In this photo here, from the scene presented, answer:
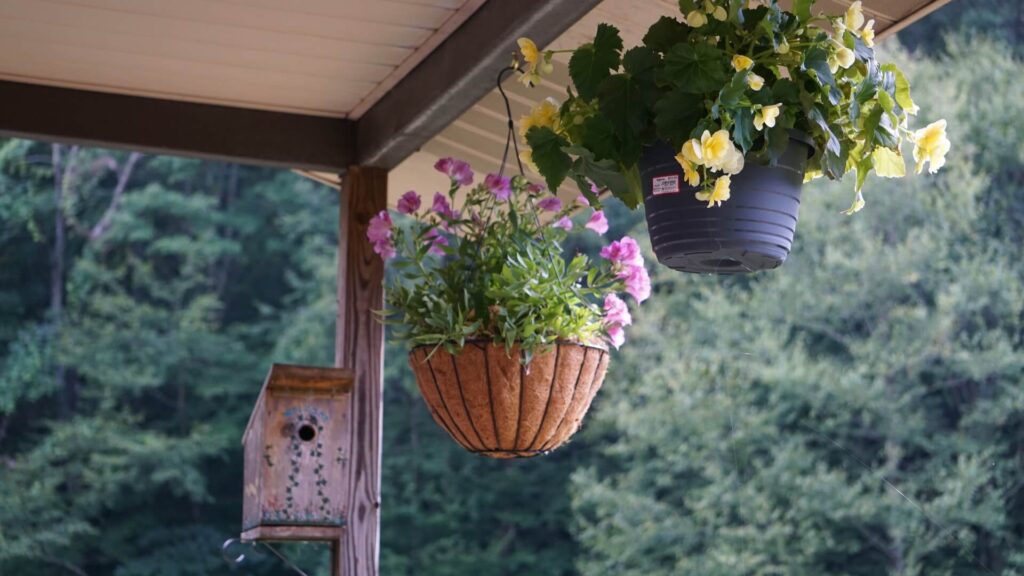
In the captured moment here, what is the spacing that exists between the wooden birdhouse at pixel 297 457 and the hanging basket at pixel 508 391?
1.43 ft

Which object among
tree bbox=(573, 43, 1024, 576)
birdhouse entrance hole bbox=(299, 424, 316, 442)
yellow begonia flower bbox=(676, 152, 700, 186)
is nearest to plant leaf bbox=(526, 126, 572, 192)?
yellow begonia flower bbox=(676, 152, 700, 186)

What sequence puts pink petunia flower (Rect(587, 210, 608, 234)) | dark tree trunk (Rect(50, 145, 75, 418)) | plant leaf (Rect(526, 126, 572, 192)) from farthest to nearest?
1. dark tree trunk (Rect(50, 145, 75, 418))
2. pink petunia flower (Rect(587, 210, 608, 234))
3. plant leaf (Rect(526, 126, 572, 192))

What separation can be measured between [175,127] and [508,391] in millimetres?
1086

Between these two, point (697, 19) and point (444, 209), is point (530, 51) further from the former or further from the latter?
point (444, 209)

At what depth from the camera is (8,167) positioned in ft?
36.0

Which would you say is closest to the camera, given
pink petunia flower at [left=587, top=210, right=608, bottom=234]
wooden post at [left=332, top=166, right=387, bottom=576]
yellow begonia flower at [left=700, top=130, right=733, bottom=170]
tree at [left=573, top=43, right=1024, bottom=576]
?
yellow begonia flower at [left=700, top=130, right=733, bottom=170]

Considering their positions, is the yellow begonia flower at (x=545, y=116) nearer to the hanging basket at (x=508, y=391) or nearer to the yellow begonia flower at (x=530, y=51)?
the yellow begonia flower at (x=530, y=51)

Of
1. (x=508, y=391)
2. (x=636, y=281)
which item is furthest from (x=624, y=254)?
(x=508, y=391)

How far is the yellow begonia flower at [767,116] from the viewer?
149 cm

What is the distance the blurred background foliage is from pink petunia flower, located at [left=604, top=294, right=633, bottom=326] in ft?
22.4

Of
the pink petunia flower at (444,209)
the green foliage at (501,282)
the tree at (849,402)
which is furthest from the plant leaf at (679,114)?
the tree at (849,402)

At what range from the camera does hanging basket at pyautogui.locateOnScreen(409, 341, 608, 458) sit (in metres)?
1.97

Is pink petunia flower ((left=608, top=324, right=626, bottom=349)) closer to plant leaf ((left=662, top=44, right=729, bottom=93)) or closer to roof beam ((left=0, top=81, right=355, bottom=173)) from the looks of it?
plant leaf ((left=662, top=44, right=729, bottom=93))

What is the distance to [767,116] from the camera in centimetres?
149
